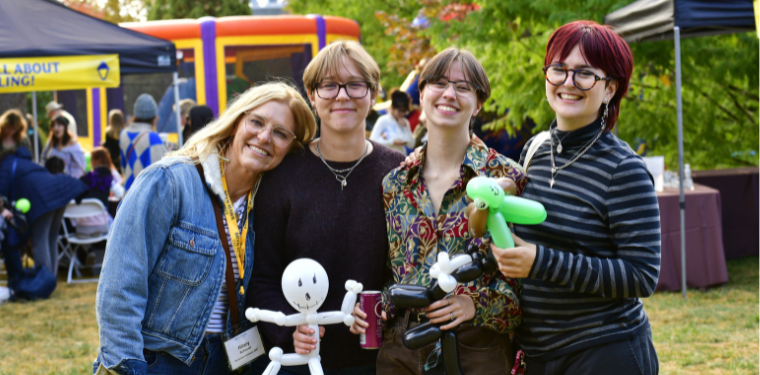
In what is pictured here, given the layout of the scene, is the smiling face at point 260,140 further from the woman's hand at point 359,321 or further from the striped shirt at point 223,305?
the woman's hand at point 359,321

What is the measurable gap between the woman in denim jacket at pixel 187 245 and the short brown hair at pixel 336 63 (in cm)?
15

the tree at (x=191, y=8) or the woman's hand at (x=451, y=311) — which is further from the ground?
the tree at (x=191, y=8)

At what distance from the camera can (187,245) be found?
215cm

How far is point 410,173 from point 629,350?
839 millimetres

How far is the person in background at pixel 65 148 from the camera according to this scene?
8000 millimetres

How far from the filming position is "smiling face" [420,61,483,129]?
6.88 feet

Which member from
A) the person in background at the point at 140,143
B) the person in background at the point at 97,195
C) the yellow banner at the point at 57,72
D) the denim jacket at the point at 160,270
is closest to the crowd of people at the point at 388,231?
the denim jacket at the point at 160,270

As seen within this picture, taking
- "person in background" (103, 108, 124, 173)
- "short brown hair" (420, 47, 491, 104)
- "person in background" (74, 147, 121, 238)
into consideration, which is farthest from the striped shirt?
"person in background" (103, 108, 124, 173)

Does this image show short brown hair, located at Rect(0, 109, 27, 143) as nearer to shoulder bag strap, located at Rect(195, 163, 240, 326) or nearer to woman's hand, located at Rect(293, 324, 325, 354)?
shoulder bag strap, located at Rect(195, 163, 240, 326)

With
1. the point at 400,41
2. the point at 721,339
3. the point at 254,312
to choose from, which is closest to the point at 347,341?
the point at 254,312

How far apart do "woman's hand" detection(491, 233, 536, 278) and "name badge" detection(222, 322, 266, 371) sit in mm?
915

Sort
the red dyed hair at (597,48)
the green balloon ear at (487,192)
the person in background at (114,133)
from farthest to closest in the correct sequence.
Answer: the person in background at (114,133) → the red dyed hair at (597,48) → the green balloon ear at (487,192)

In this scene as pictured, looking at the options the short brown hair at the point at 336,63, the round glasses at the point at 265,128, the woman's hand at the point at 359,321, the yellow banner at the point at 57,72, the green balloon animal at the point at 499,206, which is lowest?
the woman's hand at the point at 359,321

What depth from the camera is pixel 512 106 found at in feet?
24.3
